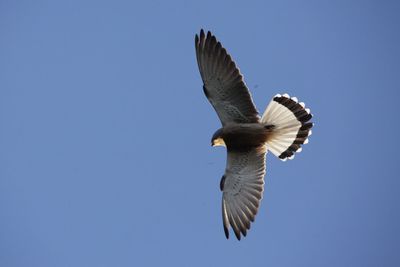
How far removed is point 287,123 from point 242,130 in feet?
2.16

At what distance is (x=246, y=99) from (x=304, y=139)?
1066mm

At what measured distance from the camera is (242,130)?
8.82 m

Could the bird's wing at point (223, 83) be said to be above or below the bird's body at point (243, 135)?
above

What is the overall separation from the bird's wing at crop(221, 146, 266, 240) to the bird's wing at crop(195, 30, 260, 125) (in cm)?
55

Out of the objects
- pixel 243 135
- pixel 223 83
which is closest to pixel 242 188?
pixel 243 135

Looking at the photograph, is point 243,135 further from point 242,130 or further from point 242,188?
point 242,188

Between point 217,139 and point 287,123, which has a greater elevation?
point 287,123

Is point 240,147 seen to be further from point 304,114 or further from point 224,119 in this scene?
point 304,114

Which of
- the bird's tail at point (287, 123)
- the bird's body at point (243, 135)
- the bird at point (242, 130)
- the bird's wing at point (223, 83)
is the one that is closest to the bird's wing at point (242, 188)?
the bird at point (242, 130)

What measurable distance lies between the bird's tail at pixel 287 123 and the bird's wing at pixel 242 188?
30 cm

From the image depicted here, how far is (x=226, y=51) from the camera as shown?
855 cm

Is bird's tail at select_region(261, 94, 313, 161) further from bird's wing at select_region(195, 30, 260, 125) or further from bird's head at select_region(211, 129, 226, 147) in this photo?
bird's head at select_region(211, 129, 226, 147)

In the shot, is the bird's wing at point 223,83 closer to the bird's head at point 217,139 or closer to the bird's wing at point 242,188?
the bird's head at point 217,139

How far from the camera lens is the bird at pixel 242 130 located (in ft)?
28.2
